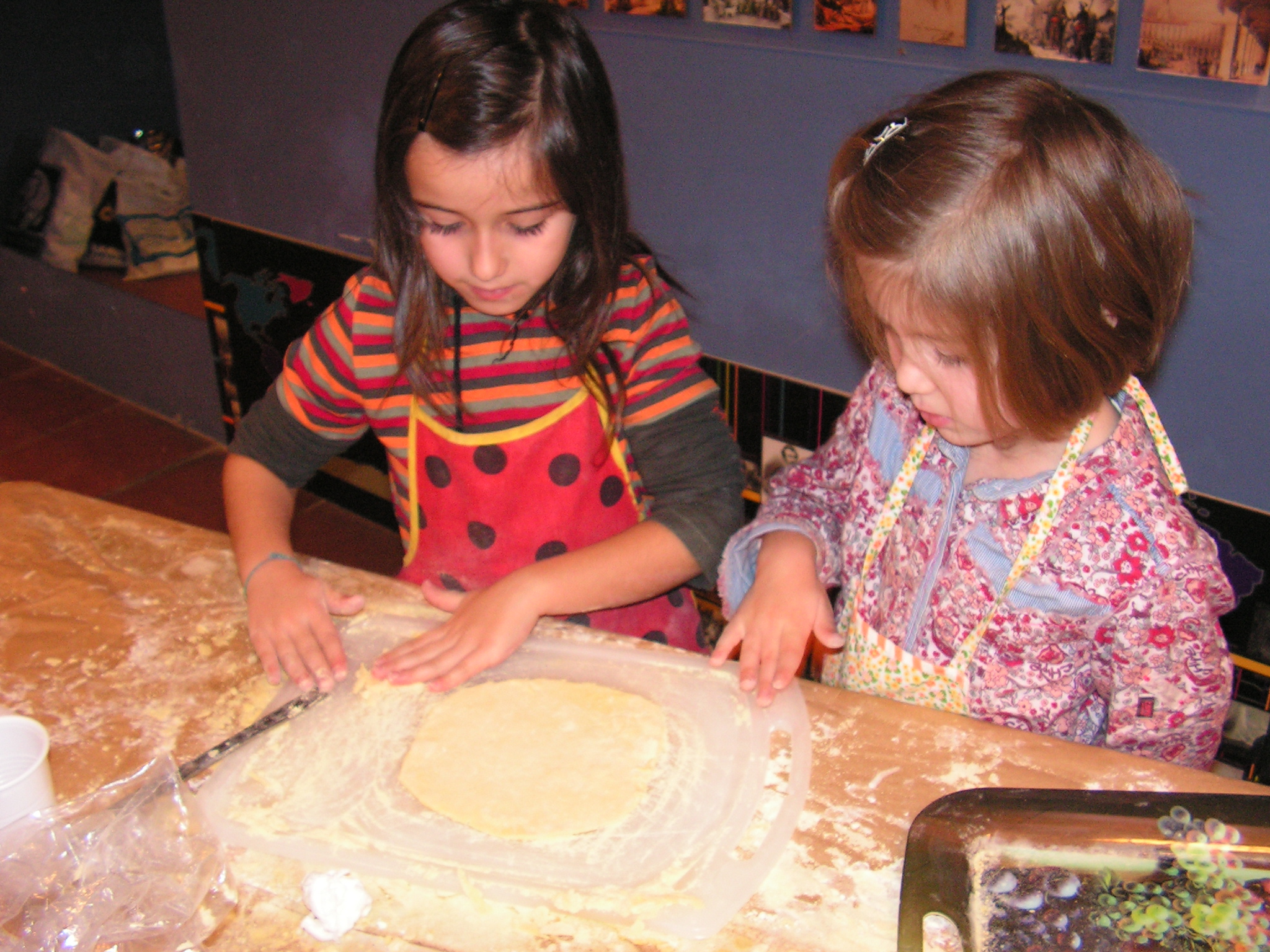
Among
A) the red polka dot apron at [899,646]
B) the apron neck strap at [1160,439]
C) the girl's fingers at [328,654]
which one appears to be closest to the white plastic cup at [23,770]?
the girl's fingers at [328,654]

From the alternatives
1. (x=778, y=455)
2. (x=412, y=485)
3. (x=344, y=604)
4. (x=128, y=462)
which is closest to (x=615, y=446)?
(x=412, y=485)

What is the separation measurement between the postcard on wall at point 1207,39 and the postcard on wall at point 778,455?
0.80 metres

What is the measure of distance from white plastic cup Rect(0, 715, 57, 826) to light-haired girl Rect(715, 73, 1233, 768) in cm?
59

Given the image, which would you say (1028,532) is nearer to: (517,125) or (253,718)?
(517,125)

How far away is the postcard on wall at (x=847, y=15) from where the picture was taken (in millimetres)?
1447

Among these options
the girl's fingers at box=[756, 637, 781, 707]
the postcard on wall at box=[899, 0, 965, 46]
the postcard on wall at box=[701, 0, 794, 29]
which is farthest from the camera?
the postcard on wall at box=[701, 0, 794, 29]

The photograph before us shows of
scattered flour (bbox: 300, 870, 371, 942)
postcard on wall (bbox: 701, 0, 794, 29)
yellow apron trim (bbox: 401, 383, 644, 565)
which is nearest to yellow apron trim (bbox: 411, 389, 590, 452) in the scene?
yellow apron trim (bbox: 401, 383, 644, 565)

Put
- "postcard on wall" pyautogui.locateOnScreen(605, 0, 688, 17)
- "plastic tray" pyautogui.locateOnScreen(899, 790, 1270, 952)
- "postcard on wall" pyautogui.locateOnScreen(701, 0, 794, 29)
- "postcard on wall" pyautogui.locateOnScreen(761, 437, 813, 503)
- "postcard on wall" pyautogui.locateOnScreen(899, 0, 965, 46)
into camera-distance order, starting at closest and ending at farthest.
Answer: "plastic tray" pyautogui.locateOnScreen(899, 790, 1270, 952) → "postcard on wall" pyautogui.locateOnScreen(899, 0, 965, 46) → "postcard on wall" pyautogui.locateOnScreen(701, 0, 794, 29) → "postcard on wall" pyautogui.locateOnScreen(605, 0, 688, 17) → "postcard on wall" pyautogui.locateOnScreen(761, 437, 813, 503)

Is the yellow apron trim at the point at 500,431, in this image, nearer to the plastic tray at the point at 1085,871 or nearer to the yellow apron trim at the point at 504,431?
the yellow apron trim at the point at 504,431

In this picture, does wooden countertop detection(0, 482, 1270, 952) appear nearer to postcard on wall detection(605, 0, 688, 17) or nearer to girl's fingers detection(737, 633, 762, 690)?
girl's fingers detection(737, 633, 762, 690)

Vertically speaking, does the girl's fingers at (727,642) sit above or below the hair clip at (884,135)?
below

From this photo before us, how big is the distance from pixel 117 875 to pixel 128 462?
2599 millimetres

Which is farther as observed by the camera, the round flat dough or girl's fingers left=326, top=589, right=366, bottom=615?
girl's fingers left=326, top=589, right=366, bottom=615

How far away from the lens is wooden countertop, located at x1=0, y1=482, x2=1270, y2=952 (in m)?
0.76
